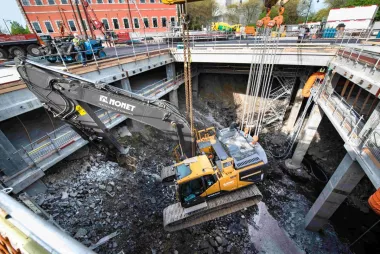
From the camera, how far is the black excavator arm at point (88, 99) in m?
4.48

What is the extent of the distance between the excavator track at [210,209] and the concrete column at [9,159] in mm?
5519

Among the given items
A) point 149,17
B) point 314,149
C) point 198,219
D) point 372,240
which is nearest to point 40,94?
point 198,219

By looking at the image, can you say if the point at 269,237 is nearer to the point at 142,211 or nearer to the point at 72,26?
the point at 142,211

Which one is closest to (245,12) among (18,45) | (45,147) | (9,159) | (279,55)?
(279,55)

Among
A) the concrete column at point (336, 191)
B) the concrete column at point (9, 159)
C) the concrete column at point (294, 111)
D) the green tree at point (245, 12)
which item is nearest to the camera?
the concrete column at point (9, 159)

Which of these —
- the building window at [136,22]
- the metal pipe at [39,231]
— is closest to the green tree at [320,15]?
the building window at [136,22]

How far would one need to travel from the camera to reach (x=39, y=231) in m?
1.22

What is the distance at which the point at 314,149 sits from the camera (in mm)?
12250

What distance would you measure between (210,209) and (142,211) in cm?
288

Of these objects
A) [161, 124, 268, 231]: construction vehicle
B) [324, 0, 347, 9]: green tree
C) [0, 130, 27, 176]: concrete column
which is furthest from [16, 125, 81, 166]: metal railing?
[324, 0, 347, 9]: green tree

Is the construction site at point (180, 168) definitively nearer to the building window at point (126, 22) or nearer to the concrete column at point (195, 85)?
the concrete column at point (195, 85)

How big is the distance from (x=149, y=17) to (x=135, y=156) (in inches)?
1348

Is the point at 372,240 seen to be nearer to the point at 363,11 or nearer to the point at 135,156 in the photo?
the point at 135,156

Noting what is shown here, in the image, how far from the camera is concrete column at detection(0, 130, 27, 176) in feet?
19.1
